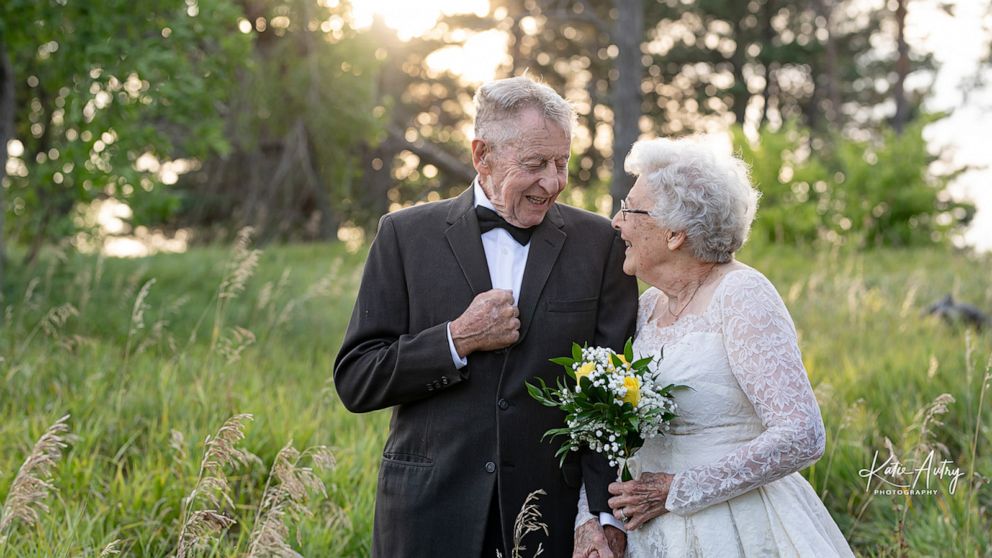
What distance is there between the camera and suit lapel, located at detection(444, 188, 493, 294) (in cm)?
331

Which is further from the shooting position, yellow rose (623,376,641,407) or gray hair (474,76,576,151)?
gray hair (474,76,576,151)

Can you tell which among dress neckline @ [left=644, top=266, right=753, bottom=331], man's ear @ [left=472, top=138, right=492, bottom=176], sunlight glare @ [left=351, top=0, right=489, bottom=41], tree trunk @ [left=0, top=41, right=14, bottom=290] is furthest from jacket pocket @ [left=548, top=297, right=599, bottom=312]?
sunlight glare @ [left=351, top=0, right=489, bottom=41]

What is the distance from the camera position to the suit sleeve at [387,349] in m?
3.14

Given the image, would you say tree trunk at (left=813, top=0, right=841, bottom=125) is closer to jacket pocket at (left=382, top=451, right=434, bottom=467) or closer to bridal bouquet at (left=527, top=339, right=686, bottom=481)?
bridal bouquet at (left=527, top=339, right=686, bottom=481)

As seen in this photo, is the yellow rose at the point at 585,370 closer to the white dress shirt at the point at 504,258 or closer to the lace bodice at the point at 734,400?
the lace bodice at the point at 734,400

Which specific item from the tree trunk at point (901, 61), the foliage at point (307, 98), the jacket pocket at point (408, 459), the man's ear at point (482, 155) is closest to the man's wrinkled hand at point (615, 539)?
the jacket pocket at point (408, 459)

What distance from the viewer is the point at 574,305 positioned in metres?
3.35

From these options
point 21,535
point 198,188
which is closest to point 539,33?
point 198,188

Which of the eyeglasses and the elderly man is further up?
the eyeglasses

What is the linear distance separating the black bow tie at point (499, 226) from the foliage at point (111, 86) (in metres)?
5.29

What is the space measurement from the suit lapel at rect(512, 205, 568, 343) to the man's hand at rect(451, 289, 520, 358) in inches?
4.6

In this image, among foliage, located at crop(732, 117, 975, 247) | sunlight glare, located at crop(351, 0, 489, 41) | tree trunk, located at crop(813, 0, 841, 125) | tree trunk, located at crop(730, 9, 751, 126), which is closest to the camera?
foliage, located at crop(732, 117, 975, 247)

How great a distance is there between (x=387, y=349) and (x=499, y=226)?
613 millimetres

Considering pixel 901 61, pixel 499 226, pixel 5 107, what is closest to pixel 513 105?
pixel 499 226
